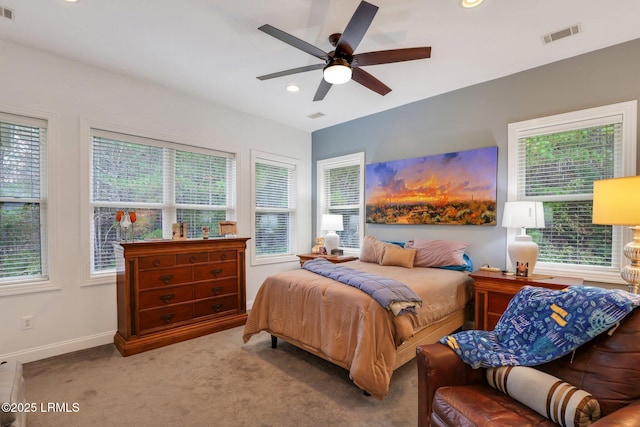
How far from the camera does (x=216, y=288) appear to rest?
3.55 m

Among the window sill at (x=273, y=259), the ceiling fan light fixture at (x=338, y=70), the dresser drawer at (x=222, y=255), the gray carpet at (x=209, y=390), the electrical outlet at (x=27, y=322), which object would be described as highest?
the ceiling fan light fixture at (x=338, y=70)

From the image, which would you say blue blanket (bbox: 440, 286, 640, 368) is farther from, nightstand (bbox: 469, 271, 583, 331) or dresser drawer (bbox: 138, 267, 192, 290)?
dresser drawer (bbox: 138, 267, 192, 290)

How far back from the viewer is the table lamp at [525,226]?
2.82 metres

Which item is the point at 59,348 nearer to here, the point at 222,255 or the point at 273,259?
the point at 222,255

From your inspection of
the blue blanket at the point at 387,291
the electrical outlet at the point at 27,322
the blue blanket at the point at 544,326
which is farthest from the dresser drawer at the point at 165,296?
the blue blanket at the point at 544,326

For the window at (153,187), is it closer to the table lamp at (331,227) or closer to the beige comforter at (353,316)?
the table lamp at (331,227)

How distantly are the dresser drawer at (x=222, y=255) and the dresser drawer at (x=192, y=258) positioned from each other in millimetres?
60

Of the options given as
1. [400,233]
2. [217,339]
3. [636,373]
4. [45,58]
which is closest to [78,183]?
[45,58]

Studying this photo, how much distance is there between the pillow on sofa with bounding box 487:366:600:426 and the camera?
1.18 m

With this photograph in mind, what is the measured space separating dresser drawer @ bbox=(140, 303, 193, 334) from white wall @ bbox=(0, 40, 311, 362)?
0.52 meters

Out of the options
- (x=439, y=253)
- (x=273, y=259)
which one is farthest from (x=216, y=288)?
(x=439, y=253)

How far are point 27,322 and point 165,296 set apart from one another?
3.71 ft

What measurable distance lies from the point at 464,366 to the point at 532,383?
11.6 inches

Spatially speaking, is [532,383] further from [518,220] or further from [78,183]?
[78,183]
